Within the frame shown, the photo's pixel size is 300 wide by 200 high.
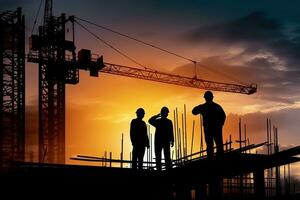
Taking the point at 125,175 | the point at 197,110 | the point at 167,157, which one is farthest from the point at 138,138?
the point at 197,110

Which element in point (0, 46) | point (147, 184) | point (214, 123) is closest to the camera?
point (214, 123)

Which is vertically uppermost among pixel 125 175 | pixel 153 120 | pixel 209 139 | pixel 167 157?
pixel 153 120

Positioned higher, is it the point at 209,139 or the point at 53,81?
the point at 53,81

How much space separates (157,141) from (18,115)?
4485cm

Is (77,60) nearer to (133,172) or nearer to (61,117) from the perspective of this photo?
(61,117)

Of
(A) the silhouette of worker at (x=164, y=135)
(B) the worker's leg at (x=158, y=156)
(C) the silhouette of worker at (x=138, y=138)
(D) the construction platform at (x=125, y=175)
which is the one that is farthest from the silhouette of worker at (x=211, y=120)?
(C) the silhouette of worker at (x=138, y=138)

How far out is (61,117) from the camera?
62750 mm

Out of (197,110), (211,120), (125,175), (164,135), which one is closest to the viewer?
(211,120)

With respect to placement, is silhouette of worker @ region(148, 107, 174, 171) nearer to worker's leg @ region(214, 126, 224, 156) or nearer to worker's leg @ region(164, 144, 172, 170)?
worker's leg @ region(164, 144, 172, 170)

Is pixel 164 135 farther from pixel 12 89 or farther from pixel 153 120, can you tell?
pixel 12 89

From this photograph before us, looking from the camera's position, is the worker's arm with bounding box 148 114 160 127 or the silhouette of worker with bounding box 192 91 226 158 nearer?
the silhouette of worker with bounding box 192 91 226 158

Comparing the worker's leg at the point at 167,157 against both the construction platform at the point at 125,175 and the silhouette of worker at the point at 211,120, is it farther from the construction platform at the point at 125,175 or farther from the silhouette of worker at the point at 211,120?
the silhouette of worker at the point at 211,120

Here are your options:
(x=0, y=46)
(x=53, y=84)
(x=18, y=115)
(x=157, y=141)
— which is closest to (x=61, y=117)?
(x=53, y=84)

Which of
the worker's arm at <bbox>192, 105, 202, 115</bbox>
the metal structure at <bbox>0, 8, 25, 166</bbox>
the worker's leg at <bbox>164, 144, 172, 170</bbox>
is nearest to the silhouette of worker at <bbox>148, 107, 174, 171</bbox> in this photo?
the worker's leg at <bbox>164, 144, 172, 170</bbox>
